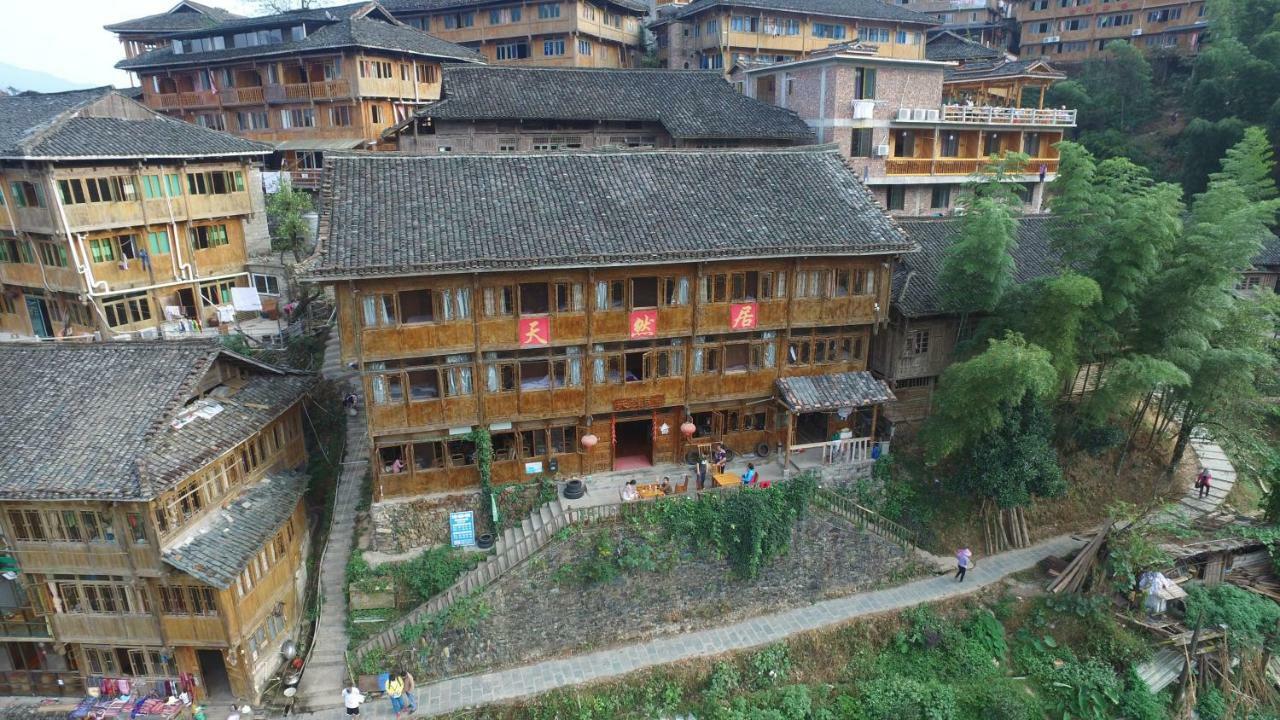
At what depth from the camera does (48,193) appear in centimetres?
2545

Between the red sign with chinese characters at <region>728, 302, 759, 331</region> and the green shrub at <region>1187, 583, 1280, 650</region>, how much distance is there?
15698 millimetres

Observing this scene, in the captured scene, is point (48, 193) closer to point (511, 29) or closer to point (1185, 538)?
point (511, 29)

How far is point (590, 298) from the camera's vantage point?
864 inches

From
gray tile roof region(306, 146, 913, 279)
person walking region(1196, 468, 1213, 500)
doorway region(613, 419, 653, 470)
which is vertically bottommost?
person walking region(1196, 468, 1213, 500)

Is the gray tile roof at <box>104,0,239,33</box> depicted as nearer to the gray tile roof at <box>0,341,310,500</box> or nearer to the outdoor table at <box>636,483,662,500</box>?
the gray tile roof at <box>0,341,310,500</box>

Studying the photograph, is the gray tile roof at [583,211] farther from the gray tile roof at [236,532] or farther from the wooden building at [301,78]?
the wooden building at [301,78]

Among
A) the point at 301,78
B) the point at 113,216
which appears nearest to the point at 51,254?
the point at 113,216

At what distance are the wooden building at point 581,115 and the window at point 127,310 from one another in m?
12.7

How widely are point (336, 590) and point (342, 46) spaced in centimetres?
3044

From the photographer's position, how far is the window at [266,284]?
33.6m

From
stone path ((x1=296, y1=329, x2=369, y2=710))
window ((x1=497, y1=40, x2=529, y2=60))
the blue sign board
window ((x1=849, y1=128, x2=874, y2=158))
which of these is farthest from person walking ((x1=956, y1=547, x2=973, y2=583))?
window ((x1=497, y1=40, x2=529, y2=60))

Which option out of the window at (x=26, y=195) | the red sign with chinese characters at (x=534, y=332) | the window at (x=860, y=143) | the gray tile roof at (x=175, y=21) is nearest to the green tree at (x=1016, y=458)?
the red sign with chinese characters at (x=534, y=332)

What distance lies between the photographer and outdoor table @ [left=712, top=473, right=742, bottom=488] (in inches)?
898

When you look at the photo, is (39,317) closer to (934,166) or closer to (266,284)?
(266,284)
